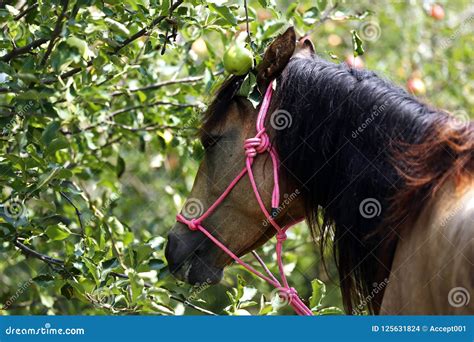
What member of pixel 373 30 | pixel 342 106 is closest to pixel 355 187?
pixel 342 106

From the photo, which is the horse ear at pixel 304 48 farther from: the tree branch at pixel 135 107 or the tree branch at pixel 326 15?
the tree branch at pixel 135 107

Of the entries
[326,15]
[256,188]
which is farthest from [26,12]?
[326,15]

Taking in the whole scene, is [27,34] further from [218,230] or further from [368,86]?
[368,86]

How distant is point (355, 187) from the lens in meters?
2.18

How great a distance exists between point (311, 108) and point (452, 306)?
2.23 feet

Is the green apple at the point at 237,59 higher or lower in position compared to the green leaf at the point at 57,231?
higher

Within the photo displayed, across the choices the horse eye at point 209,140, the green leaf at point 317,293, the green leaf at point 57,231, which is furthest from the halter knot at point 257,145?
the green leaf at point 57,231

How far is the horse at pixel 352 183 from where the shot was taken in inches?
78.0

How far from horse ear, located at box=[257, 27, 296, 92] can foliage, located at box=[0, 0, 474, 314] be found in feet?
0.44

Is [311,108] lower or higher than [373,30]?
higher

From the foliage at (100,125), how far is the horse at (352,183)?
5.9 inches

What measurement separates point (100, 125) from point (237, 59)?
113 centimetres

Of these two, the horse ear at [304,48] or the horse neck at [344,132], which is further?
the horse ear at [304,48]

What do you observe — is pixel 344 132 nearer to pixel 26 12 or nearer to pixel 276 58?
pixel 276 58
